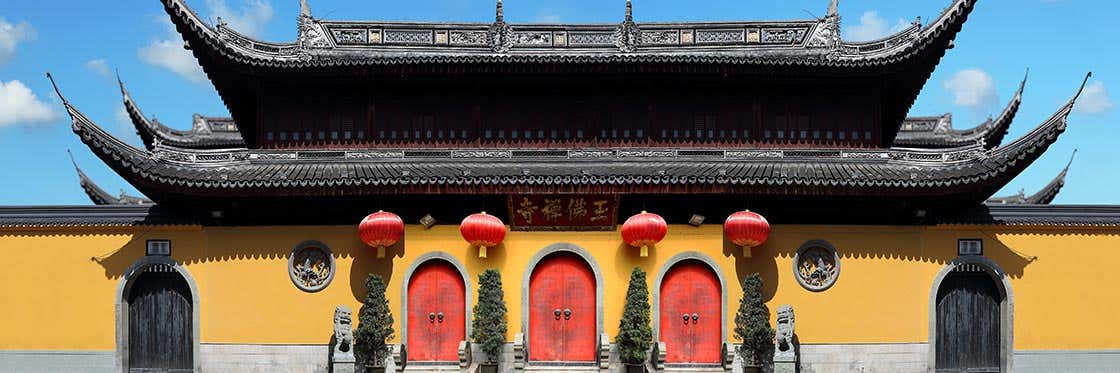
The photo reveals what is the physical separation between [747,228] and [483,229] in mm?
4850

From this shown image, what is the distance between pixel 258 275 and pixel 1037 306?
602 inches

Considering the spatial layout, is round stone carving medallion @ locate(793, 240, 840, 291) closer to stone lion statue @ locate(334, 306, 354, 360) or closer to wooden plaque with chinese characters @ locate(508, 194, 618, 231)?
wooden plaque with chinese characters @ locate(508, 194, 618, 231)

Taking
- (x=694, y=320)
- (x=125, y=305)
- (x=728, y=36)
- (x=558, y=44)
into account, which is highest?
(x=728, y=36)

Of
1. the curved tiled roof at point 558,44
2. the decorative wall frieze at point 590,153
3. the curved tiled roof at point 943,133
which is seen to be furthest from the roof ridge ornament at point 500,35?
the curved tiled roof at point 943,133

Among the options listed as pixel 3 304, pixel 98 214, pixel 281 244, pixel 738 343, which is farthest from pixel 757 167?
pixel 3 304

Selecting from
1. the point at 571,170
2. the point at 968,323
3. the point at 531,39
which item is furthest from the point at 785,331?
the point at 531,39

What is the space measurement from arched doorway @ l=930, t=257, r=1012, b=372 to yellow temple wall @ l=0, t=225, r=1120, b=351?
0.34 metres

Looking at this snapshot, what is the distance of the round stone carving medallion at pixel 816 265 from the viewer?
49.2 feet

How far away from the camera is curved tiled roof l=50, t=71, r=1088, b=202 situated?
13.9 metres

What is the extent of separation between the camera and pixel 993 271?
597 inches

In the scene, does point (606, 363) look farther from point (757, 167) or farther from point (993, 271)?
point (993, 271)

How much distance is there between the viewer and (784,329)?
13.8 metres

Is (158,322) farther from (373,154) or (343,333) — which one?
(373,154)

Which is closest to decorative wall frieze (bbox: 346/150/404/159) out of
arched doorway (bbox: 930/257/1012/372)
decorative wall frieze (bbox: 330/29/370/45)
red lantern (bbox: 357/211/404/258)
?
red lantern (bbox: 357/211/404/258)
